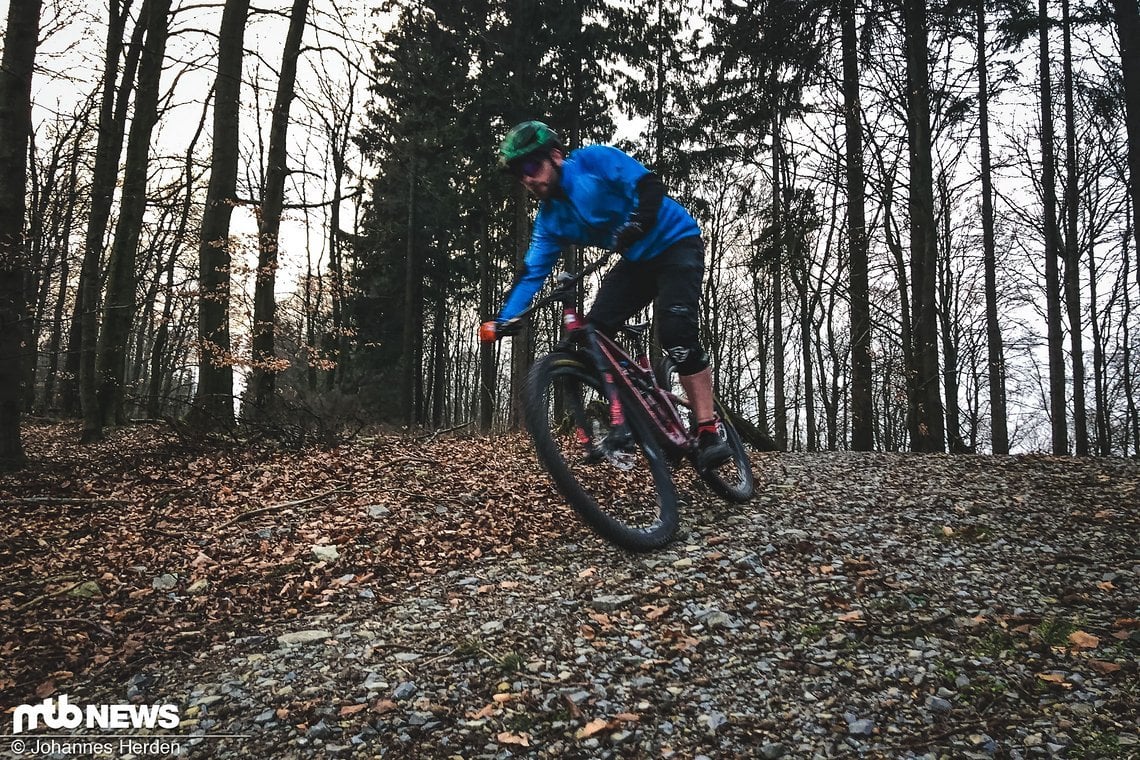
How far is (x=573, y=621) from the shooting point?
3150mm

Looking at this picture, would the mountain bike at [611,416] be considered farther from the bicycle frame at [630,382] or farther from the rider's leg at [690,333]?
the rider's leg at [690,333]

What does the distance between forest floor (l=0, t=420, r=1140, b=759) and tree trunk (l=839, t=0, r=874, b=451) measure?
5864mm

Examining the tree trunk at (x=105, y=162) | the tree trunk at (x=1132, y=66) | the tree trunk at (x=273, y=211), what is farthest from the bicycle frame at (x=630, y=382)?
the tree trunk at (x=105, y=162)

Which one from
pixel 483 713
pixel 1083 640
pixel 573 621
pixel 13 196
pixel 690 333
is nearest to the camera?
pixel 483 713

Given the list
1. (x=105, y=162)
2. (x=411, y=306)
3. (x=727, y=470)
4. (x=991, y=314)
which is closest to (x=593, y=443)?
(x=727, y=470)

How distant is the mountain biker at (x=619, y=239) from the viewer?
3.77m

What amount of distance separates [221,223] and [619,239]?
324 inches

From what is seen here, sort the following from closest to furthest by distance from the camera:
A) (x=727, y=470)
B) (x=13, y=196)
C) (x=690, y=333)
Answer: (x=690, y=333)
(x=727, y=470)
(x=13, y=196)

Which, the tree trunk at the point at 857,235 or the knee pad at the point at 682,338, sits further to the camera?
the tree trunk at the point at 857,235

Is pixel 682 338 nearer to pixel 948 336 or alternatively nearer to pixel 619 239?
pixel 619 239

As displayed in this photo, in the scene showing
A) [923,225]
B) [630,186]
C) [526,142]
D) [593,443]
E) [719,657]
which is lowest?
[719,657]

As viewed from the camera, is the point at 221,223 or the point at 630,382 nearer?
the point at 630,382

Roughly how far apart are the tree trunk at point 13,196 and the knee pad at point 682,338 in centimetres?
623

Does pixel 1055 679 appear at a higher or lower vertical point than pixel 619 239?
lower
